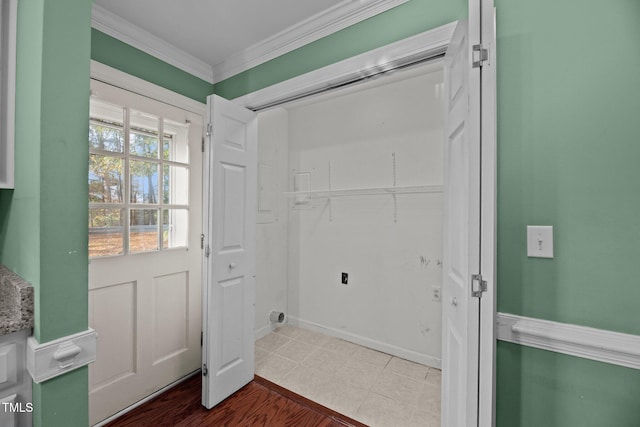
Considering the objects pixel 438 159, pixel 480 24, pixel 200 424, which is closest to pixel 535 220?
pixel 480 24

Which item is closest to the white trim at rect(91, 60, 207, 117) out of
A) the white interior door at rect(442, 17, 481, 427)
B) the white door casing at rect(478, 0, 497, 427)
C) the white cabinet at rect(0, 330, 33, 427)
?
the white cabinet at rect(0, 330, 33, 427)

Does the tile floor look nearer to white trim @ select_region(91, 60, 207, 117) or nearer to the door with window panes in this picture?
the door with window panes

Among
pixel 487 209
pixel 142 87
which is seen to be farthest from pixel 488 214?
pixel 142 87

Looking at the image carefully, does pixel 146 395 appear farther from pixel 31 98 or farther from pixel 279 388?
pixel 31 98

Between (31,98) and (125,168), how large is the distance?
2.94 feet

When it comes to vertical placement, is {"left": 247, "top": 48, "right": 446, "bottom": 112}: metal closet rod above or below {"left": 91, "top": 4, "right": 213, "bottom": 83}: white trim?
below

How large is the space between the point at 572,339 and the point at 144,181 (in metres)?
2.38

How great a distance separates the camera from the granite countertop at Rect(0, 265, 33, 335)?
84 centimetres

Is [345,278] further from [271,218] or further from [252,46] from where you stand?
[252,46]

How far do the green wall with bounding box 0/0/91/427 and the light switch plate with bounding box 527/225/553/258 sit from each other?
1.67m

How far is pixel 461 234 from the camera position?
1046 mm

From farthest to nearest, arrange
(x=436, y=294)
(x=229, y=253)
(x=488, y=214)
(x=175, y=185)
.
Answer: (x=436, y=294) < (x=175, y=185) < (x=229, y=253) < (x=488, y=214)

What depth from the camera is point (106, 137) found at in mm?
1649

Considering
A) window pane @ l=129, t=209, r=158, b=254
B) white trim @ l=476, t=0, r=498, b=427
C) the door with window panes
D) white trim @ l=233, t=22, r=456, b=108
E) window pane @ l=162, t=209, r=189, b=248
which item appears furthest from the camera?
window pane @ l=162, t=209, r=189, b=248
